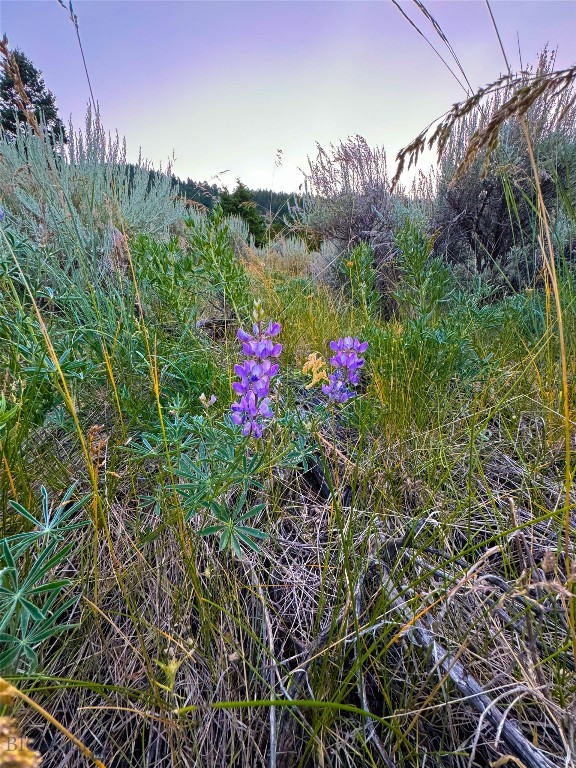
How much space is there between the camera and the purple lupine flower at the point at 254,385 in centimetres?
101

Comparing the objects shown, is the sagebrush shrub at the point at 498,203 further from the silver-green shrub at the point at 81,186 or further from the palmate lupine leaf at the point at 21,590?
the palmate lupine leaf at the point at 21,590

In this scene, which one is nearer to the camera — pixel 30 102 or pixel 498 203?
pixel 30 102

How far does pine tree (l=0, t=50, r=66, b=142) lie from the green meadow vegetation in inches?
3.5

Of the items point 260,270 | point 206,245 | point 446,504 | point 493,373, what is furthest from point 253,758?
point 260,270

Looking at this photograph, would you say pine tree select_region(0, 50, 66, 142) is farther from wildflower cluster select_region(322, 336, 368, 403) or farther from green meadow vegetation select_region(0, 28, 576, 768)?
wildflower cluster select_region(322, 336, 368, 403)

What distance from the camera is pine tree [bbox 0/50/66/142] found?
1.21m

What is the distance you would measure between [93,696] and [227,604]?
328 millimetres

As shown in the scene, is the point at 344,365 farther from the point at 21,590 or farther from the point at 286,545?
the point at 21,590

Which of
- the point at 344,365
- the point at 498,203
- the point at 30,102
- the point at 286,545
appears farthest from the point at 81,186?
the point at 498,203

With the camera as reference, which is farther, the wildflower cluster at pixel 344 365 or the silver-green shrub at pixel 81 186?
the silver-green shrub at pixel 81 186

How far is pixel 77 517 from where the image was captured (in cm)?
116

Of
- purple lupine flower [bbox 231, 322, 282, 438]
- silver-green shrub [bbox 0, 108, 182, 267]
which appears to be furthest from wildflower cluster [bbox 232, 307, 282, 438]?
silver-green shrub [bbox 0, 108, 182, 267]

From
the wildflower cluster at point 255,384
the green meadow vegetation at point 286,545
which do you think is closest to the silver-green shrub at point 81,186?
the green meadow vegetation at point 286,545

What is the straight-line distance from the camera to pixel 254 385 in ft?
3.37
